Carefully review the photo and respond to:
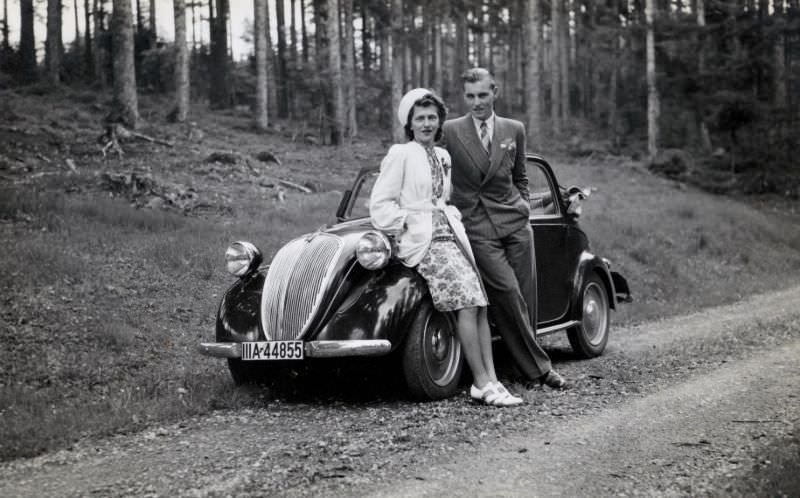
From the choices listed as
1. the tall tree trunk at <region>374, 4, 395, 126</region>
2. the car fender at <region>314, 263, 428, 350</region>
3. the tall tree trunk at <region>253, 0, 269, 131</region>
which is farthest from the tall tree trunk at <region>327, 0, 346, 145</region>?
the car fender at <region>314, 263, 428, 350</region>

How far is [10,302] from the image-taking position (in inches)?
281

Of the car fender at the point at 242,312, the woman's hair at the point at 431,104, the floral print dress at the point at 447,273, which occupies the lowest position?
the car fender at the point at 242,312

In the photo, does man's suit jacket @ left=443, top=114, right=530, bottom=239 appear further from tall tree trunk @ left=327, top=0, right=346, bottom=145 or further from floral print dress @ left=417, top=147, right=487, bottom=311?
tall tree trunk @ left=327, top=0, right=346, bottom=145

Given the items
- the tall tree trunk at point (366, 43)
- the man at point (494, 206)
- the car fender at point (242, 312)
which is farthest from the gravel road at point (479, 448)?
the tall tree trunk at point (366, 43)

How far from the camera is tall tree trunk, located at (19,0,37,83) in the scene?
27328 millimetres

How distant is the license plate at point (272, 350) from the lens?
4918 millimetres

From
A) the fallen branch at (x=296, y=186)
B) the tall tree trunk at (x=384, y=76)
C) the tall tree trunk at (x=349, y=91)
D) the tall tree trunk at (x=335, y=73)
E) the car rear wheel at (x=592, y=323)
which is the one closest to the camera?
the car rear wheel at (x=592, y=323)

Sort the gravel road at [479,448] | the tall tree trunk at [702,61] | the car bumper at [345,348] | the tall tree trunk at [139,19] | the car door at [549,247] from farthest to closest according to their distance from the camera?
1. the tall tree trunk at [139,19]
2. the tall tree trunk at [702,61]
3. the car door at [549,247]
4. the car bumper at [345,348]
5. the gravel road at [479,448]

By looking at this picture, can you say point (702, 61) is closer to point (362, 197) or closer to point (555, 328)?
point (362, 197)

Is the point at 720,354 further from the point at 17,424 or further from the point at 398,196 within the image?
the point at 17,424

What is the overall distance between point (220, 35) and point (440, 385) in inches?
1093

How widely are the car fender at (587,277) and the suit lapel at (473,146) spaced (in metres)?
2.01

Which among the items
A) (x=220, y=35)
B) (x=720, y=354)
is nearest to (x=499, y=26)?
(x=220, y=35)

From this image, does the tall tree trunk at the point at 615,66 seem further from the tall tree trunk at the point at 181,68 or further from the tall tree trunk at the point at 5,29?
the tall tree trunk at the point at 5,29
